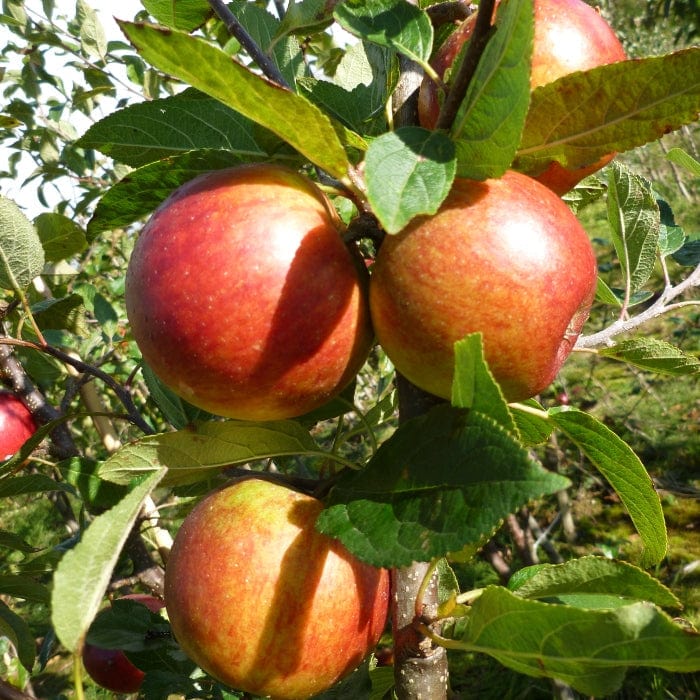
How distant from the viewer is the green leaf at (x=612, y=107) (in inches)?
21.4

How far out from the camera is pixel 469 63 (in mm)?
548

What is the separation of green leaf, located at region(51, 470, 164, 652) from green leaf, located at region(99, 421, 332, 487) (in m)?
0.24

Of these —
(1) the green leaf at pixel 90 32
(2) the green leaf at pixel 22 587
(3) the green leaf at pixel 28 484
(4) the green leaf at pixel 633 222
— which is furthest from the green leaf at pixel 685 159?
(1) the green leaf at pixel 90 32

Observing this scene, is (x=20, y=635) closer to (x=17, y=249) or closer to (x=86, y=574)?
(x=17, y=249)

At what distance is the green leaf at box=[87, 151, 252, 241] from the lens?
72 cm

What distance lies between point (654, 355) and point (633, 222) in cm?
28

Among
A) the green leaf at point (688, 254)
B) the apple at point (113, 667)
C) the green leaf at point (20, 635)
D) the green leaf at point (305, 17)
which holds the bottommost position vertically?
the apple at point (113, 667)

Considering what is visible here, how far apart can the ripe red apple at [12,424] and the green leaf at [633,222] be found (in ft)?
4.29

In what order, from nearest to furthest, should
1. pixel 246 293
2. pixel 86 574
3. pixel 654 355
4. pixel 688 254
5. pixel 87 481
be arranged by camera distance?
pixel 86 574 < pixel 246 293 < pixel 654 355 < pixel 87 481 < pixel 688 254

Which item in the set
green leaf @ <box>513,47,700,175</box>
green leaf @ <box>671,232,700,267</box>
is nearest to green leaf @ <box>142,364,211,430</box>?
green leaf @ <box>513,47,700,175</box>

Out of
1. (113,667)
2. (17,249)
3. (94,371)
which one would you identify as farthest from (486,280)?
(113,667)

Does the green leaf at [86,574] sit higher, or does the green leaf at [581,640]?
the green leaf at [86,574]

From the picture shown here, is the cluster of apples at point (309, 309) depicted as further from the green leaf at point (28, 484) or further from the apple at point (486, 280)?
the green leaf at point (28, 484)

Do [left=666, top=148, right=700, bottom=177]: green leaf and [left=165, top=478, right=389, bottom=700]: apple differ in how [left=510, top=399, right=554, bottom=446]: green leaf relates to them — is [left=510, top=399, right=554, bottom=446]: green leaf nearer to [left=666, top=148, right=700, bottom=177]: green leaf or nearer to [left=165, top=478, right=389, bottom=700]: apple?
[left=165, top=478, right=389, bottom=700]: apple
